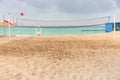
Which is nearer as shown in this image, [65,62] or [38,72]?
[38,72]

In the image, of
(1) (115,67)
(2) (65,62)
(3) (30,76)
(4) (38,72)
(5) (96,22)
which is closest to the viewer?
(3) (30,76)

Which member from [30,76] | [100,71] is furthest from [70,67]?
[30,76]

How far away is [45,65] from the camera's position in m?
5.70

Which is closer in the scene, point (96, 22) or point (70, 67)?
point (70, 67)

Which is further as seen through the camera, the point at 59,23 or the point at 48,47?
the point at 59,23

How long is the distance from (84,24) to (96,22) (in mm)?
2601

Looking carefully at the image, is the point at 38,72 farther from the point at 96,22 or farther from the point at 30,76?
the point at 96,22

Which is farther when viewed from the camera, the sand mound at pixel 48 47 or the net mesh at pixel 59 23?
the net mesh at pixel 59 23

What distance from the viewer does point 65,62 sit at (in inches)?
239

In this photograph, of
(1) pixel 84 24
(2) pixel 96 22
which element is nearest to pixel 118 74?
(2) pixel 96 22

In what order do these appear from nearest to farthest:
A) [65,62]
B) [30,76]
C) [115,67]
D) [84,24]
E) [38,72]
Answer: [30,76] → [38,72] → [115,67] → [65,62] → [84,24]

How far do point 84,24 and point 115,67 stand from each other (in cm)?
2449

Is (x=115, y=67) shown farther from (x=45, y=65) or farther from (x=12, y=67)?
(x=12, y=67)

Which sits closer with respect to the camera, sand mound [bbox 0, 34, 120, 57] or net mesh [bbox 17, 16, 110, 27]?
sand mound [bbox 0, 34, 120, 57]
